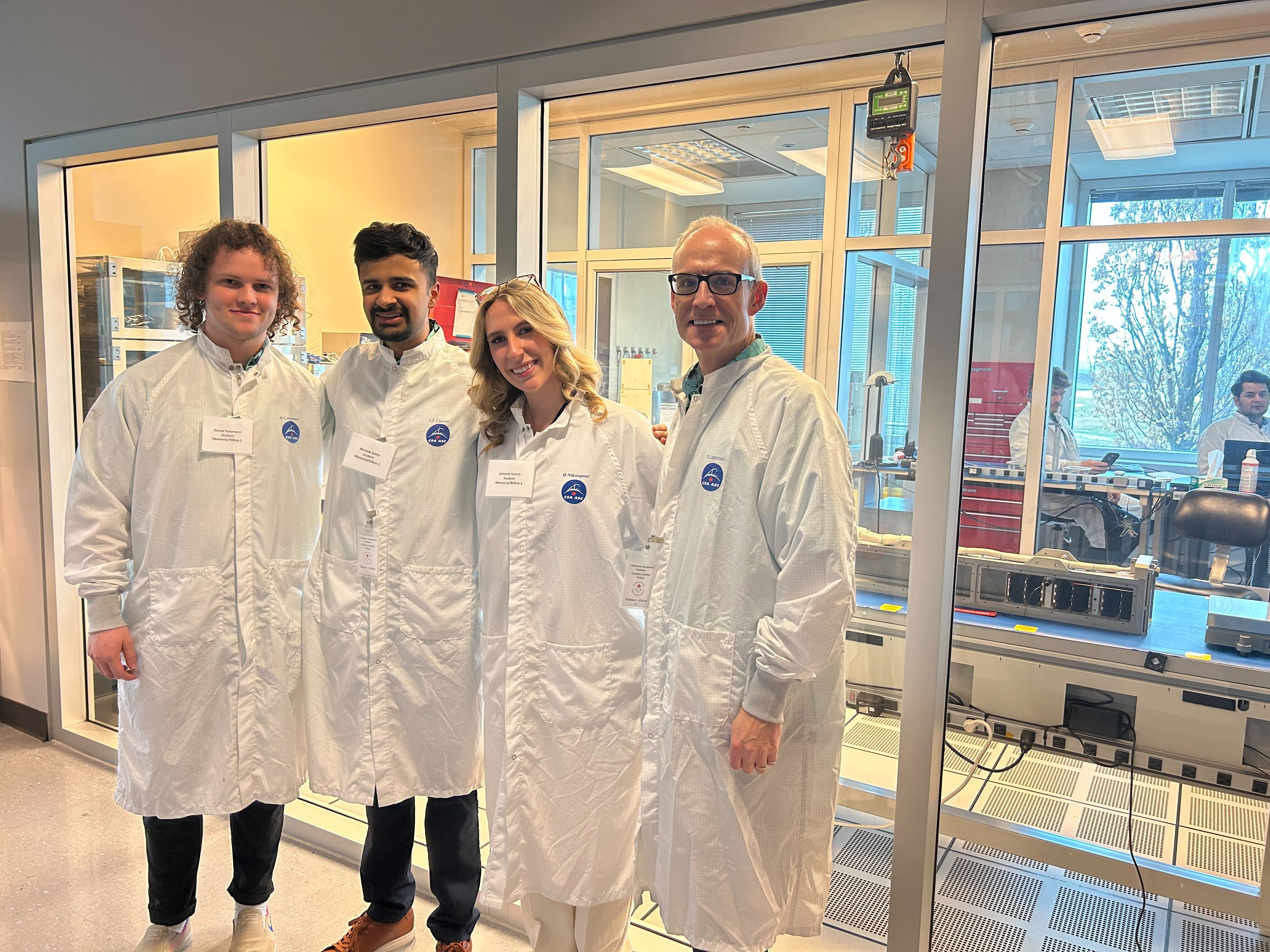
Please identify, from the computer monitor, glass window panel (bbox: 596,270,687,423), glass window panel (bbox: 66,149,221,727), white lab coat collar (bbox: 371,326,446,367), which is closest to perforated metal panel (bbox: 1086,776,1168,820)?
the computer monitor

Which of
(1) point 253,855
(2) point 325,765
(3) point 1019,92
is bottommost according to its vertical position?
(1) point 253,855

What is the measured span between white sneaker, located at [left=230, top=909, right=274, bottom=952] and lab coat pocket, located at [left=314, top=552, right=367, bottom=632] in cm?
85

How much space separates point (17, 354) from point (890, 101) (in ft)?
10.9

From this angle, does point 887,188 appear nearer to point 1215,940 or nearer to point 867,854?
point 867,854

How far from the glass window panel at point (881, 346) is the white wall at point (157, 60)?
1580 millimetres

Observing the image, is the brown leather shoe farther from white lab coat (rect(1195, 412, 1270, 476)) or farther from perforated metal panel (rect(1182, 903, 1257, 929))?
white lab coat (rect(1195, 412, 1270, 476))

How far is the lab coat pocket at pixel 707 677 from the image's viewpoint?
1545 mm

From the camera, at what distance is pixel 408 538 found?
195 cm

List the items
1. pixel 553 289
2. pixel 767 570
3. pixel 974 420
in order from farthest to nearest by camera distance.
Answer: pixel 553 289, pixel 974 420, pixel 767 570

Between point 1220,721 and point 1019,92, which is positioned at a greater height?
point 1019,92

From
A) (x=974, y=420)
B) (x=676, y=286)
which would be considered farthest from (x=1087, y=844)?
(x=676, y=286)

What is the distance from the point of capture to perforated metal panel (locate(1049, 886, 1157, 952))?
2.23 metres

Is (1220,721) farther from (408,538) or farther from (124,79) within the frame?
(124,79)

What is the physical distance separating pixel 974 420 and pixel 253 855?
2076mm
